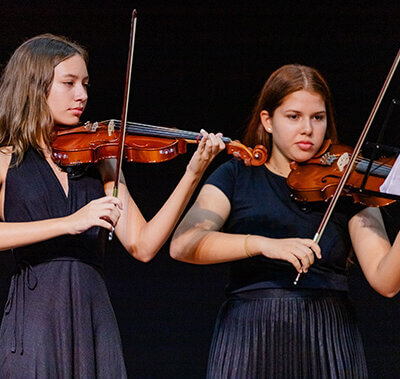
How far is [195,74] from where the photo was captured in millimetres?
2715

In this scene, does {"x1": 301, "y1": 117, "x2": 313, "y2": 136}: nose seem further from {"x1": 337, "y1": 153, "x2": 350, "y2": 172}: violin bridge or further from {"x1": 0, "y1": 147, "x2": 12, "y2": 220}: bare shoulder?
{"x1": 0, "y1": 147, "x2": 12, "y2": 220}: bare shoulder

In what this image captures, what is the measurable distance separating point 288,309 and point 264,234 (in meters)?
0.18

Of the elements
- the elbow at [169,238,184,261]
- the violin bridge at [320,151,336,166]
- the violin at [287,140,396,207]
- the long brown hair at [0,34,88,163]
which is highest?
the long brown hair at [0,34,88,163]

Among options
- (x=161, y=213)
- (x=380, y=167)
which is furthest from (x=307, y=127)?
(x=161, y=213)

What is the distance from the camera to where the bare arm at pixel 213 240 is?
1.75 metres

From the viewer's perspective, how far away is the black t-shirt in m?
1.82

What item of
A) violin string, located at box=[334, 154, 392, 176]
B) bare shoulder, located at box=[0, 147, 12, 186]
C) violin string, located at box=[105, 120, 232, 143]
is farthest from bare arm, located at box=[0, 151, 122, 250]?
violin string, located at box=[334, 154, 392, 176]

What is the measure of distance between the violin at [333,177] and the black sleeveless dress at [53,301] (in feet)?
1.54

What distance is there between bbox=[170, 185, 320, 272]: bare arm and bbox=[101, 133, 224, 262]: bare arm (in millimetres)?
95

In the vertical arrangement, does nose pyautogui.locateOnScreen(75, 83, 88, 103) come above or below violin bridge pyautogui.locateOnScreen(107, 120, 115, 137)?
above

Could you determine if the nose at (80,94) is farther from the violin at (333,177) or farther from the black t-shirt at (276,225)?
the violin at (333,177)

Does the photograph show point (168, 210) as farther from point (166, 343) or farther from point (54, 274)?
point (166, 343)

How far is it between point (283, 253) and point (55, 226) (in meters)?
0.46

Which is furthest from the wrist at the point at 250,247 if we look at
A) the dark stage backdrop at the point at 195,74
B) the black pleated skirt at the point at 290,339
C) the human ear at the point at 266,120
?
the dark stage backdrop at the point at 195,74
